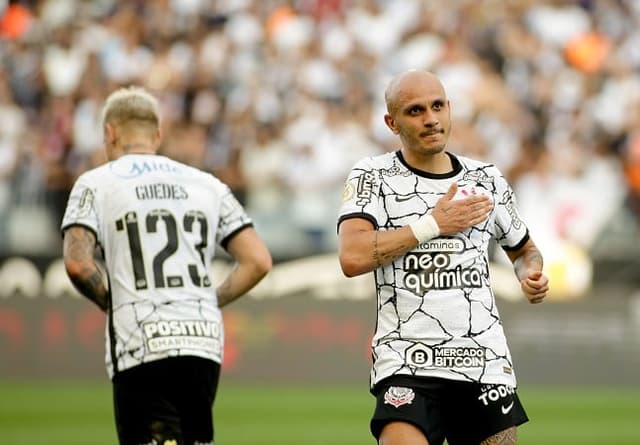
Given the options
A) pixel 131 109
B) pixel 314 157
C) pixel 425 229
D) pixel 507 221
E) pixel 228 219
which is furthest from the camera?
pixel 314 157

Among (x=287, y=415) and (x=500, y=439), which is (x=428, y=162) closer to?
(x=500, y=439)

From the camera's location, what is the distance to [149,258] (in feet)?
22.3

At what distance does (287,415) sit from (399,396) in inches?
333

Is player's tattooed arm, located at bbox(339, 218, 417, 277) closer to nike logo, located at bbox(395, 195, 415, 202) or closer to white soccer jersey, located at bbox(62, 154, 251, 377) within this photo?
nike logo, located at bbox(395, 195, 415, 202)

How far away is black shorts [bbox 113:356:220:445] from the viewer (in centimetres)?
668

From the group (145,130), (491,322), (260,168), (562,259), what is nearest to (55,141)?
(260,168)

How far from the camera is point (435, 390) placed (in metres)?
6.33

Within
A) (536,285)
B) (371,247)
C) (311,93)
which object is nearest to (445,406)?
(536,285)

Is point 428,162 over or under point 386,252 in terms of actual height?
over

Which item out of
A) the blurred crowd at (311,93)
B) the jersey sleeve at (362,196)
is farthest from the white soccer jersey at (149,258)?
the blurred crowd at (311,93)

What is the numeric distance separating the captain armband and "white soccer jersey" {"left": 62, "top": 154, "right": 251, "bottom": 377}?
125 cm

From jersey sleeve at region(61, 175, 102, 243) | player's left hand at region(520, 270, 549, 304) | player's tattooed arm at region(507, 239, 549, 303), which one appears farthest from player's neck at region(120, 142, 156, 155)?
player's left hand at region(520, 270, 549, 304)

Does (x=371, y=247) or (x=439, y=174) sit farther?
(x=439, y=174)

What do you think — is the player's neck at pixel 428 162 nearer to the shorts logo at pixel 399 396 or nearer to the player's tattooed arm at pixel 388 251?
the player's tattooed arm at pixel 388 251
